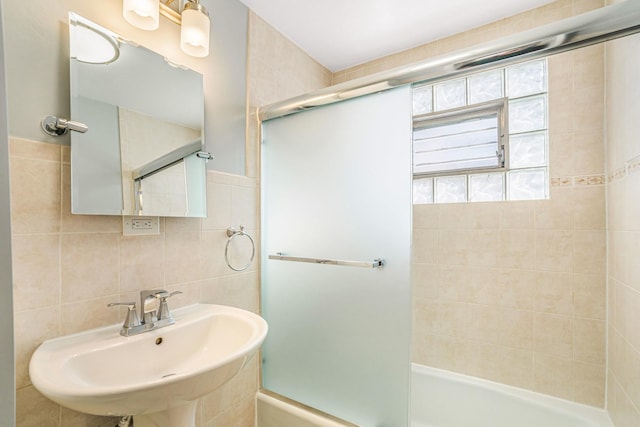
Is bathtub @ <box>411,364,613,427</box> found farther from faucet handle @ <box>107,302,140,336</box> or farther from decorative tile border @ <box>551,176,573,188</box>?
faucet handle @ <box>107,302,140,336</box>

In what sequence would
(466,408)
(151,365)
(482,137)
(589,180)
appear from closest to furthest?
(151,365) < (589,180) < (466,408) < (482,137)

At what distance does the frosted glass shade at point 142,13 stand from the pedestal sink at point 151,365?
1.11 metres

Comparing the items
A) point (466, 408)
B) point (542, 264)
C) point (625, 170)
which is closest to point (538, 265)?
point (542, 264)

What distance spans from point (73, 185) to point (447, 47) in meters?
2.14

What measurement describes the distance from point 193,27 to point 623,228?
202 centimetres

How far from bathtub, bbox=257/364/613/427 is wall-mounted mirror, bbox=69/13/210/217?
1110mm

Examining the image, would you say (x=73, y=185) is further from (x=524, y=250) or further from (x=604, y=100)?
(x=604, y=100)

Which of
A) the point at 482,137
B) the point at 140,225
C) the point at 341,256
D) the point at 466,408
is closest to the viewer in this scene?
the point at 140,225

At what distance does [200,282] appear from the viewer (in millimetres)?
1364

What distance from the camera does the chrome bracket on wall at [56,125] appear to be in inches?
36.6

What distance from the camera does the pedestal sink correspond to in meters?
0.70

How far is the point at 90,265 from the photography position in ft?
3.33

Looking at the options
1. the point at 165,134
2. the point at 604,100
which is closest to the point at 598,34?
the point at 604,100

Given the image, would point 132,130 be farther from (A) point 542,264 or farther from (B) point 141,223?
(A) point 542,264
